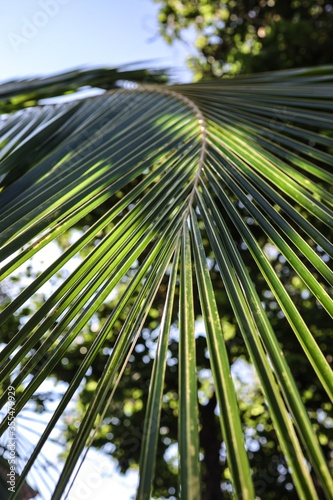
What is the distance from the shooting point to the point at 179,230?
0.83 metres

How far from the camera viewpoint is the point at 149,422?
1.66 feet

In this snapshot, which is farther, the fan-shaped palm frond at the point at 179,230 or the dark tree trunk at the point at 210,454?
the dark tree trunk at the point at 210,454

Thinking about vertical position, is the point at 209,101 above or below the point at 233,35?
below

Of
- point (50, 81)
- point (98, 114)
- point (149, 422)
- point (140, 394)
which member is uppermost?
point (50, 81)

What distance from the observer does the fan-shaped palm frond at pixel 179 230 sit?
0.51 meters

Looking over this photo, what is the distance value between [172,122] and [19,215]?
52 centimetres

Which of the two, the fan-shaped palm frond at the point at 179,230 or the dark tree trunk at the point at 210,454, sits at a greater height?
the fan-shaped palm frond at the point at 179,230

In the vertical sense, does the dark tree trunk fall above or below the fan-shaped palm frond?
below

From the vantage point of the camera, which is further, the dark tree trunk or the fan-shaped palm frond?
the dark tree trunk

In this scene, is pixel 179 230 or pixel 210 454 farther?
pixel 210 454

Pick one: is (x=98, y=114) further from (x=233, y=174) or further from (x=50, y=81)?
(x=233, y=174)

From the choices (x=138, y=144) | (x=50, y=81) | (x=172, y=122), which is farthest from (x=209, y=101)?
(x=50, y=81)

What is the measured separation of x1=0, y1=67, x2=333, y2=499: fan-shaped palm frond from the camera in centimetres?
51

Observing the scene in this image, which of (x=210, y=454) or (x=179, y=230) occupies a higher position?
(x=179, y=230)
